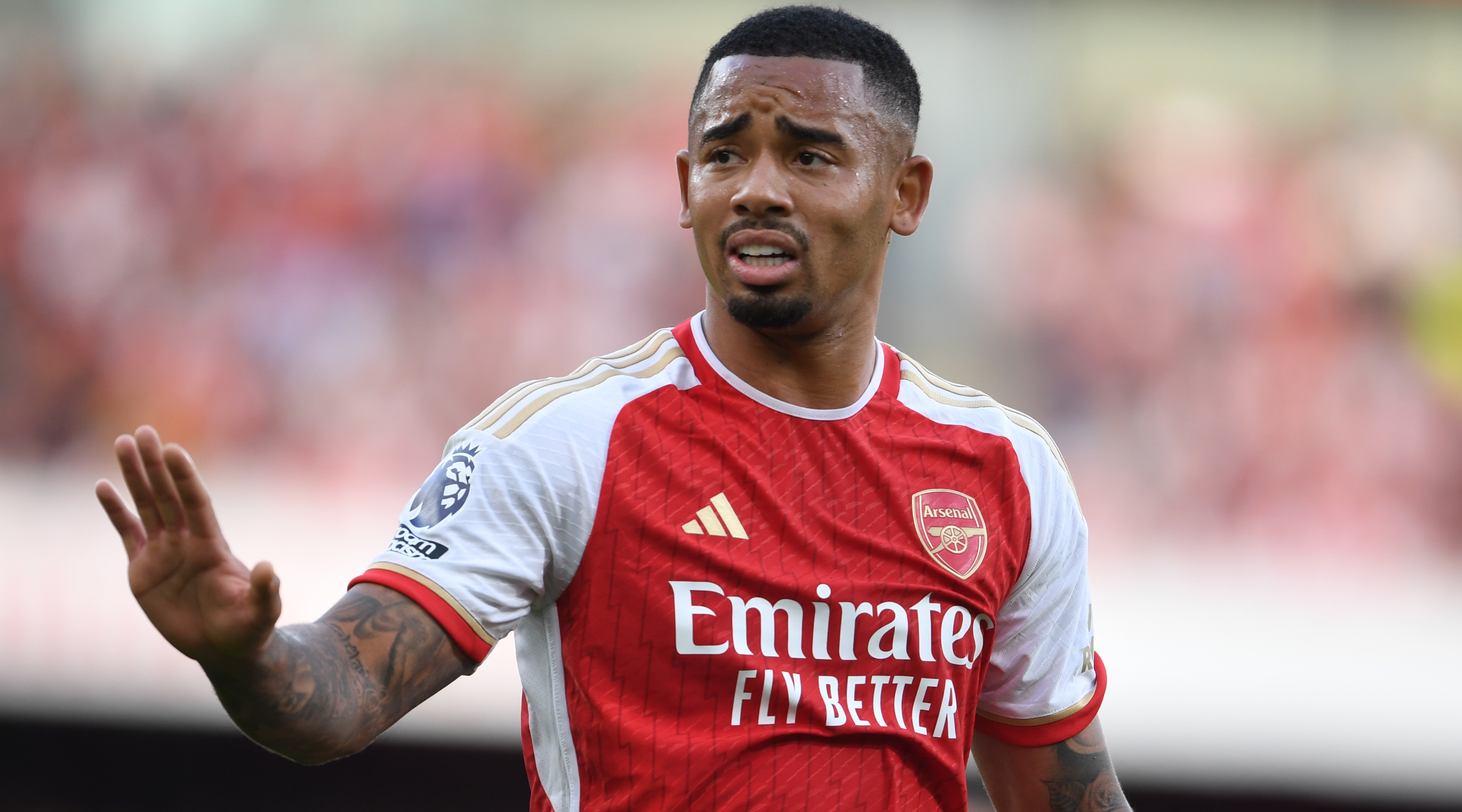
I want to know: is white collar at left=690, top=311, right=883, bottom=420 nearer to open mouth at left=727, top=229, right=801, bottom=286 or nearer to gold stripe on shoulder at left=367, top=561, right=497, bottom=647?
open mouth at left=727, top=229, right=801, bottom=286

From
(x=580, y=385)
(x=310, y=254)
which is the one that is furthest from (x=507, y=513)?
(x=310, y=254)

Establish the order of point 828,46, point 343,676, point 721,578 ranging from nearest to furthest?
point 343,676, point 721,578, point 828,46

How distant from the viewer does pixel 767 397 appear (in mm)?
2469

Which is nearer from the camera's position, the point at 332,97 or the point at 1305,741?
Answer: the point at 1305,741

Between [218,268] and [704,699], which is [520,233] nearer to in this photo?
[218,268]

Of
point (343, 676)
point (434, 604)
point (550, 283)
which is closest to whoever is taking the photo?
point (343, 676)

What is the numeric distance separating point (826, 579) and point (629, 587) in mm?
323

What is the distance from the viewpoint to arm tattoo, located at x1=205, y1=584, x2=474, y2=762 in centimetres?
186

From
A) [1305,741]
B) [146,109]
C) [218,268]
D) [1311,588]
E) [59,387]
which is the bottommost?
[1305,741]

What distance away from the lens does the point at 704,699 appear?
2.23 m

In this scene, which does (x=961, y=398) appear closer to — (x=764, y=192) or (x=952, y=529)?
(x=952, y=529)

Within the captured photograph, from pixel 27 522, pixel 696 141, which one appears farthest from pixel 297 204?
pixel 696 141

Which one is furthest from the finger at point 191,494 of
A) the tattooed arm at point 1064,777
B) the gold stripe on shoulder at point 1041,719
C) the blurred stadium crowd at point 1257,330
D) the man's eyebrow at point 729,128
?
the blurred stadium crowd at point 1257,330

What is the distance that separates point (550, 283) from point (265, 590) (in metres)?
5.46
